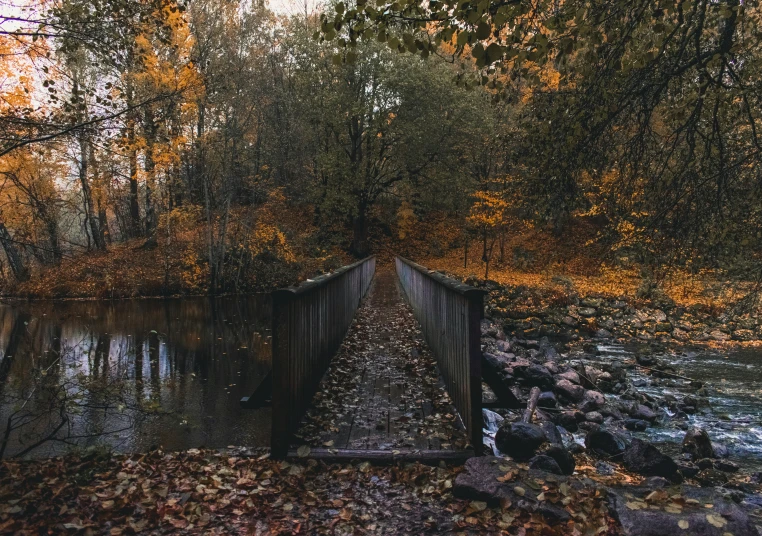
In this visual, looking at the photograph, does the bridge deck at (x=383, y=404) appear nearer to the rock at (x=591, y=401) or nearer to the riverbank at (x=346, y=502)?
the riverbank at (x=346, y=502)

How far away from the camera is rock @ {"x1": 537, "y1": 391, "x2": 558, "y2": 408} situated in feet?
24.4

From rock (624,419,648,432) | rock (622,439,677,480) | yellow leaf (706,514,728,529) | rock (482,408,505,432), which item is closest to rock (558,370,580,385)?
rock (624,419,648,432)

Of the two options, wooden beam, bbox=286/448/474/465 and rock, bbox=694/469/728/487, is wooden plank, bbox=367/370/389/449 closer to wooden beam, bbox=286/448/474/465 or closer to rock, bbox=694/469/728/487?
wooden beam, bbox=286/448/474/465

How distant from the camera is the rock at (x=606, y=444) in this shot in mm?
5691

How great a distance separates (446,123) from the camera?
2803 centimetres

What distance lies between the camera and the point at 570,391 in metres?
8.09

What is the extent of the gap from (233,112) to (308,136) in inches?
446

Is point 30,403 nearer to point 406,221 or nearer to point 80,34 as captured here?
point 80,34

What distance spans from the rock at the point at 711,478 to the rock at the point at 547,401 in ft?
7.17

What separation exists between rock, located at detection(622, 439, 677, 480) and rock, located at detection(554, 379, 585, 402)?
2553mm

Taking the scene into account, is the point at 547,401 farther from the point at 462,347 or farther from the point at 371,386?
the point at 462,347

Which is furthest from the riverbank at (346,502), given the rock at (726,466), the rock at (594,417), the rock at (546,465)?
the rock at (594,417)

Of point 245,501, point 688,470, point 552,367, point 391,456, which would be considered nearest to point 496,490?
point 391,456

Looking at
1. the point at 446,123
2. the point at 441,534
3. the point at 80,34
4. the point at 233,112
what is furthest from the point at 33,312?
the point at 446,123
